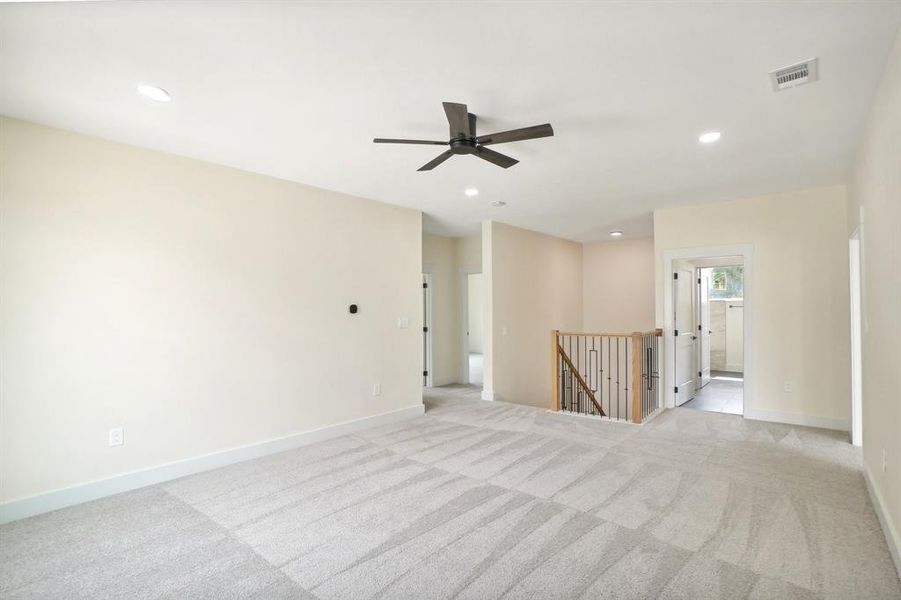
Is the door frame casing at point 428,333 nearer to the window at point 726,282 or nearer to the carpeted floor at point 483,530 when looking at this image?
the carpeted floor at point 483,530

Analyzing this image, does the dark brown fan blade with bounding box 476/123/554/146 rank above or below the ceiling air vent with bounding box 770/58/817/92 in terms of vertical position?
below

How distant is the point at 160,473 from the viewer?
11.3 ft

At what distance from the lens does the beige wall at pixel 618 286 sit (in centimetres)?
789

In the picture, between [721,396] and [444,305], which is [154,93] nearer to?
[444,305]

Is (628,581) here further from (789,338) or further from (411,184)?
(789,338)

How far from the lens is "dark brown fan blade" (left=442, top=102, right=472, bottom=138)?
7.88ft

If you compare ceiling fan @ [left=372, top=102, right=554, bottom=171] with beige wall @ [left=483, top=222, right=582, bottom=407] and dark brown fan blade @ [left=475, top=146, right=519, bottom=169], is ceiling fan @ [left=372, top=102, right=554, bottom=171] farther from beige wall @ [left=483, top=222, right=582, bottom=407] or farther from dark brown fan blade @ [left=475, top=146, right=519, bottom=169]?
beige wall @ [left=483, top=222, right=582, bottom=407]

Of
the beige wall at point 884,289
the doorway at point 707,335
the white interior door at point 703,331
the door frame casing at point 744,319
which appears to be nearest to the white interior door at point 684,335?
the doorway at point 707,335

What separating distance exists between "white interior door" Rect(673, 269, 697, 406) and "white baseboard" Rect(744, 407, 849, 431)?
3.07 ft

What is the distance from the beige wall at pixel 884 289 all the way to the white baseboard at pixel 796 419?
178 cm

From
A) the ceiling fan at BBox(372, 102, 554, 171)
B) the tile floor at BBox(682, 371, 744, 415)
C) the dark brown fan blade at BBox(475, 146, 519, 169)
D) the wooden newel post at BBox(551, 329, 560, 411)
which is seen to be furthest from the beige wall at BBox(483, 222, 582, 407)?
the ceiling fan at BBox(372, 102, 554, 171)

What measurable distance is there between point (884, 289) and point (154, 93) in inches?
174

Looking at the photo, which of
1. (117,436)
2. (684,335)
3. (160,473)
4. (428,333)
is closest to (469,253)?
(428,333)

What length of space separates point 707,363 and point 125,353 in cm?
874
